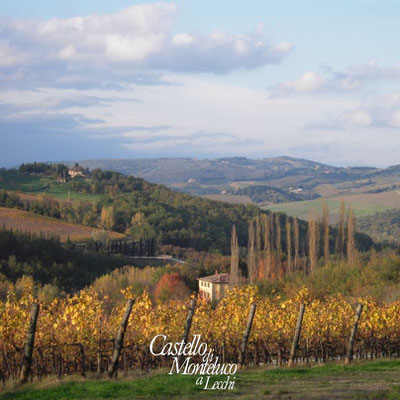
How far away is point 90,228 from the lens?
101m

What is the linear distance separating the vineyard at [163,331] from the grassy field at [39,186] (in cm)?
10912

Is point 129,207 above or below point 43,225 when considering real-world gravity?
above

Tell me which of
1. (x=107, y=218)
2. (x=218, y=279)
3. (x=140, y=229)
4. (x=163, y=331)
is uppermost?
(x=163, y=331)

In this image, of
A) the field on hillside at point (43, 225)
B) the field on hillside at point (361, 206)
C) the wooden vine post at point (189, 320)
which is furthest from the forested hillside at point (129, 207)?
the wooden vine post at point (189, 320)

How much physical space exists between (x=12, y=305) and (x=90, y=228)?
278 feet

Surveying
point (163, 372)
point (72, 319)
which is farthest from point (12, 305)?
point (163, 372)

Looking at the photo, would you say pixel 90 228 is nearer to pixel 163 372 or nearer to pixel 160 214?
pixel 160 214

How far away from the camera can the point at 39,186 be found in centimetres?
13725

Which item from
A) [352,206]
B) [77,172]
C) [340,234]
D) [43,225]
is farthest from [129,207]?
[352,206]

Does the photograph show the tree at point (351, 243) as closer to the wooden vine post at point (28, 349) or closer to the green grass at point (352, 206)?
the wooden vine post at point (28, 349)

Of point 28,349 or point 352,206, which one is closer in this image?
point 28,349

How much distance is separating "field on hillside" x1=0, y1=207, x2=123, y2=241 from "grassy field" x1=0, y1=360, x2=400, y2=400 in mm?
77673

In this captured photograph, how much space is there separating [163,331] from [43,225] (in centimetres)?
8019

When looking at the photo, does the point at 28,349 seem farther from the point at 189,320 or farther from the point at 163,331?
the point at 163,331
